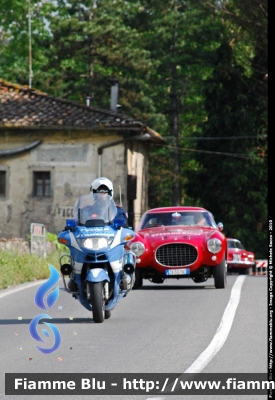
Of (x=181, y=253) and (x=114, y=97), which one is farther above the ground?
(x=114, y=97)

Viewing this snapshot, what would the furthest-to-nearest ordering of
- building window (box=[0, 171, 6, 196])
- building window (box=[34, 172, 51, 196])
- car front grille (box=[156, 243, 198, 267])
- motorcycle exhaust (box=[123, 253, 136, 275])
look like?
building window (box=[0, 171, 6, 196]) → building window (box=[34, 172, 51, 196]) → car front grille (box=[156, 243, 198, 267]) → motorcycle exhaust (box=[123, 253, 136, 275])

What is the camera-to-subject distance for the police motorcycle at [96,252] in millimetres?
13086

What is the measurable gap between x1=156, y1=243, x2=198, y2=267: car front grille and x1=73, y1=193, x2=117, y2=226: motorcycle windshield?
22.2ft

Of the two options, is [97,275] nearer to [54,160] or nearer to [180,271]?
[180,271]

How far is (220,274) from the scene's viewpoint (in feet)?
67.2

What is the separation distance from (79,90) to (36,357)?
5346 cm

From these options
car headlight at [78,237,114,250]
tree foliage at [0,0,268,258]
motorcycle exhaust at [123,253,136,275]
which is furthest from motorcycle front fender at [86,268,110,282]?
Result: tree foliage at [0,0,268,258]

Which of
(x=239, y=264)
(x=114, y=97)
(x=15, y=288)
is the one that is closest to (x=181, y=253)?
(x=15, y=288)

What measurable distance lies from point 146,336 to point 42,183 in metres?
33.9

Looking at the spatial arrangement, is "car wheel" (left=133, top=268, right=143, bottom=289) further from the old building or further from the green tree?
the green tree

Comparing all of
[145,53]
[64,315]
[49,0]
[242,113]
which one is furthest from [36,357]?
[49,0]

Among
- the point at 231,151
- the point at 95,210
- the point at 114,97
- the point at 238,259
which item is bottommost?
the point at 238,259

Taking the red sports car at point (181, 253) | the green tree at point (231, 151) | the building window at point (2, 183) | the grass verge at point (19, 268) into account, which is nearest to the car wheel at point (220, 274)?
the red sports car at point (181, 253)

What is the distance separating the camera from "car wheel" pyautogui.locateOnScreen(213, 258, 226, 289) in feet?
66.6
